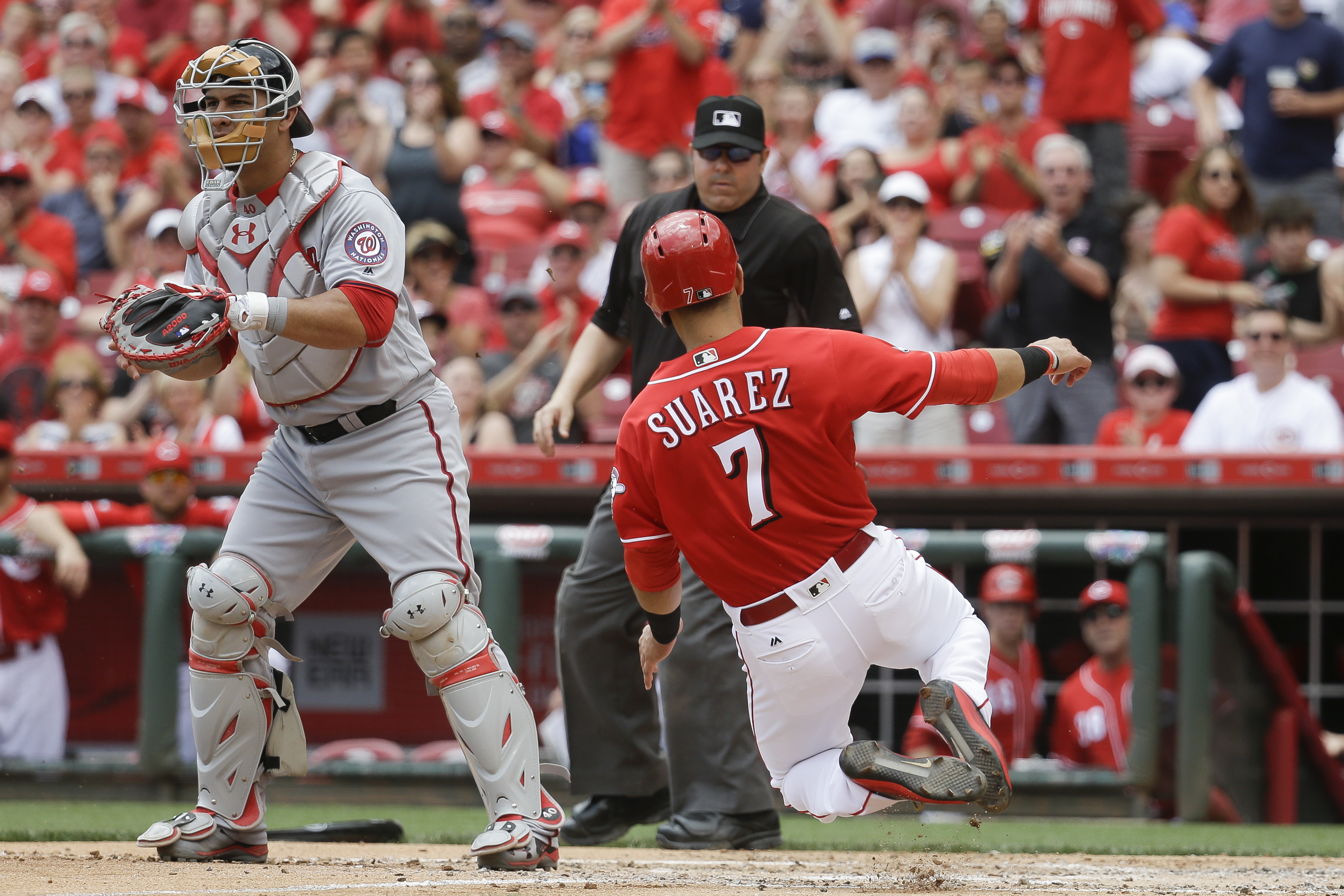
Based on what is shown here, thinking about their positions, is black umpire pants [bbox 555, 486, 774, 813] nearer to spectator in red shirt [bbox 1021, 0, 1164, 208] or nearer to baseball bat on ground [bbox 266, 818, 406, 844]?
baseball bat on ground [bbox 266, 818, 406, 844]

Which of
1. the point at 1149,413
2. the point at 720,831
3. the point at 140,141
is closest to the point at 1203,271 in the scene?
the point at 1149,413

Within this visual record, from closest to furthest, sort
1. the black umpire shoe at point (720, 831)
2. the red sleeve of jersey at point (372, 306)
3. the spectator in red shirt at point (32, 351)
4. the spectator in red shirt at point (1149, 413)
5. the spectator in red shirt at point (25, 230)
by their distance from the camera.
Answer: the red sleeve of jersey at point (372, 306) < the black umpire shoe at point (720, 831) < the spectator in red shirt at point (1149, 413) < the spectator in red shirt at point (32, 351) < the spectator in red shirt at point (25, 230)

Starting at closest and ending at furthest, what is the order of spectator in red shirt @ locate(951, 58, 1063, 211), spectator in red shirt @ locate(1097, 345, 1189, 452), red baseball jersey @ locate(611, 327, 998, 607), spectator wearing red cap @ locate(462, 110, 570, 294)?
1. red baseball jersey @ locate(611, 327, 998, 607)
2. spectator in red shirt @ locate(1097, 345, 1189, 452)
3. spectator in red shirt @ locate(951, 58, 1063, 211)
4. spectator wearing red cap @ locate(462, 110, 570, 294)

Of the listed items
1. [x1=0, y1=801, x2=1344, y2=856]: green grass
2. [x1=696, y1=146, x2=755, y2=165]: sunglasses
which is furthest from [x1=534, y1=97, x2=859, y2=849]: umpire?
[x1=0, y1=801, x2=1344, y2=856]: green grass

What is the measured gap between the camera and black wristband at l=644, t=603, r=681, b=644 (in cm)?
369

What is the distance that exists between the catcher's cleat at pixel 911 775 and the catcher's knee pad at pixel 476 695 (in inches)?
33.8

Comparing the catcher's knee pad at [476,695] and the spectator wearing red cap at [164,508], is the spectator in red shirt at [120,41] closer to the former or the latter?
the spectator wearing red cap at [164,508]

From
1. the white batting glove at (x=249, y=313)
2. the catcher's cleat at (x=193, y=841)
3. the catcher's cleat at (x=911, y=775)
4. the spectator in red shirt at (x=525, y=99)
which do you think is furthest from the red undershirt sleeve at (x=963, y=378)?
the spectator in red shirt at (x=525, y=99)

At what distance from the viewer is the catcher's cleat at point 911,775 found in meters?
3.23

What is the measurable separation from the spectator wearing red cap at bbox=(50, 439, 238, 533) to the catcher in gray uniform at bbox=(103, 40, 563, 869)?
2462mm

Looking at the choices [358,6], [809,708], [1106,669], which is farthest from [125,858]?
[358,6]

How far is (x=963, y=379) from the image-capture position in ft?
11.3

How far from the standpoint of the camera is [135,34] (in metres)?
11.9

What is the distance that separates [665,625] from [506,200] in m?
6.27
